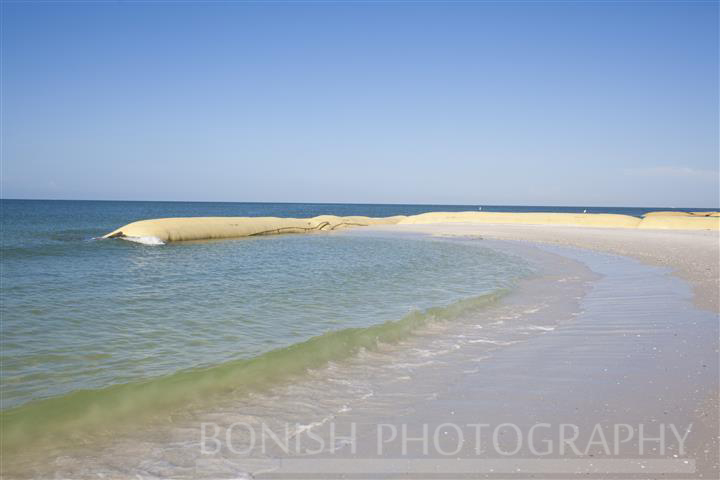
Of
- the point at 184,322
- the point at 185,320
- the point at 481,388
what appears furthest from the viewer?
the point at 185,320

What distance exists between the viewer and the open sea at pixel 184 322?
15.2ft

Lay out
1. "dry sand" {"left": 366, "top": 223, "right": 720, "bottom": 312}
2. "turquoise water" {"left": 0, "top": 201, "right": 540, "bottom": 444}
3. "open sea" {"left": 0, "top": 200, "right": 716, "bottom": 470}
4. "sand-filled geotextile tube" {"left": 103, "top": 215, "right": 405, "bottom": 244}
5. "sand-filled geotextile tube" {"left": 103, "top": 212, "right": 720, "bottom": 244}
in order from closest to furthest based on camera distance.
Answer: "open sea" {"left": 0, "top": 200, "right": 716, "bottom": 470} < "turquoise water" {"left": 0, "top": 201, "right": 540, "bottom": 444} < "dry sand" {"left": 366, "top": 223, "right": 720, "bottom": 312} < "sand-filled geotextile tube" {"left": 103, "top": 215, "right": 405, "bottom": 244} < "sand-filled geotextile tube" {"left": 103, "top": 212, "right": 720, "bottom": 244}

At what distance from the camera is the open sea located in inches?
182

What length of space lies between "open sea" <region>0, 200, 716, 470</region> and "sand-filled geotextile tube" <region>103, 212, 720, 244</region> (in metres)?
8.40

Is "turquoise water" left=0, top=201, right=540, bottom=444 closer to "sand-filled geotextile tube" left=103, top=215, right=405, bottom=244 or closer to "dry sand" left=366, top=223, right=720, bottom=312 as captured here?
"dry sand" left=366, top=223, right=720, bottom=312

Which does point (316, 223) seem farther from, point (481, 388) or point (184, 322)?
point (481, 388)

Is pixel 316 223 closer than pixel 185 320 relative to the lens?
No

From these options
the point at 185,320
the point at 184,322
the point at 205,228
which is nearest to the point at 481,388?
the point at 184,322

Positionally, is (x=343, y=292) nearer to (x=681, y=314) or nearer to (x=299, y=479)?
(x=681, y=314)

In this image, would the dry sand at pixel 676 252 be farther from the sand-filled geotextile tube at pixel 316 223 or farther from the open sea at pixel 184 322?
the sand-filled geotextile tube at pixel 316 223

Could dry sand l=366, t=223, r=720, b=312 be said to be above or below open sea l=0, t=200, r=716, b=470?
above

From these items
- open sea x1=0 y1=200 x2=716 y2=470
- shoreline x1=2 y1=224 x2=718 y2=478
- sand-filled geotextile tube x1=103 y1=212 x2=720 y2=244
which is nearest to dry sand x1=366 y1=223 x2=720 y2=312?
shoreline x1=2 y1=224 x2=718 y2=478

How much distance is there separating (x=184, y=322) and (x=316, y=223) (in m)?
29.4

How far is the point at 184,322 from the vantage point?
770 centimetres
